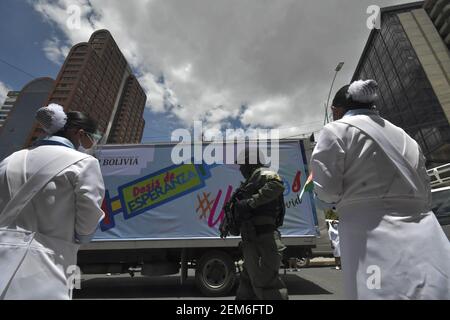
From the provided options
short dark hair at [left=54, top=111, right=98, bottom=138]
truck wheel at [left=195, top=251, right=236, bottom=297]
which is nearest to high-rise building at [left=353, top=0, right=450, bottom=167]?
truck wheel at [left=195, top=251, right=236, bottom=297]

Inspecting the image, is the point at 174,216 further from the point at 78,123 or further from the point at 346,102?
the point at 346,102

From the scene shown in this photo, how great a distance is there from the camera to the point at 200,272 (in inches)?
192

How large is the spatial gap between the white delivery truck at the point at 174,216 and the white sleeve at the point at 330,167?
3726mm

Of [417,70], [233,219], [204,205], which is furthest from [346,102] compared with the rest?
[417,70]

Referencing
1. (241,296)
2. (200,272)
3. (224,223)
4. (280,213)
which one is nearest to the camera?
(241,296)

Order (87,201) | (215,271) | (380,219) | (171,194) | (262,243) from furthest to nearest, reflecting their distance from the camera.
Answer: (171,194) < (215,271) < (262,243) < (87,201) < (380,219)

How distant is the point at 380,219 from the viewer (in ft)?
4.01

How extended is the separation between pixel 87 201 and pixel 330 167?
1.34 metres

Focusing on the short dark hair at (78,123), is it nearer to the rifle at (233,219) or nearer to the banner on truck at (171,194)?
the rifle at (233,219)

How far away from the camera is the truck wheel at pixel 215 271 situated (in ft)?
15.7

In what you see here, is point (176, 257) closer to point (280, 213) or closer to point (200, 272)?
point (200, 272)

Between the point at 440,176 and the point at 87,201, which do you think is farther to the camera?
the point at 440,176
